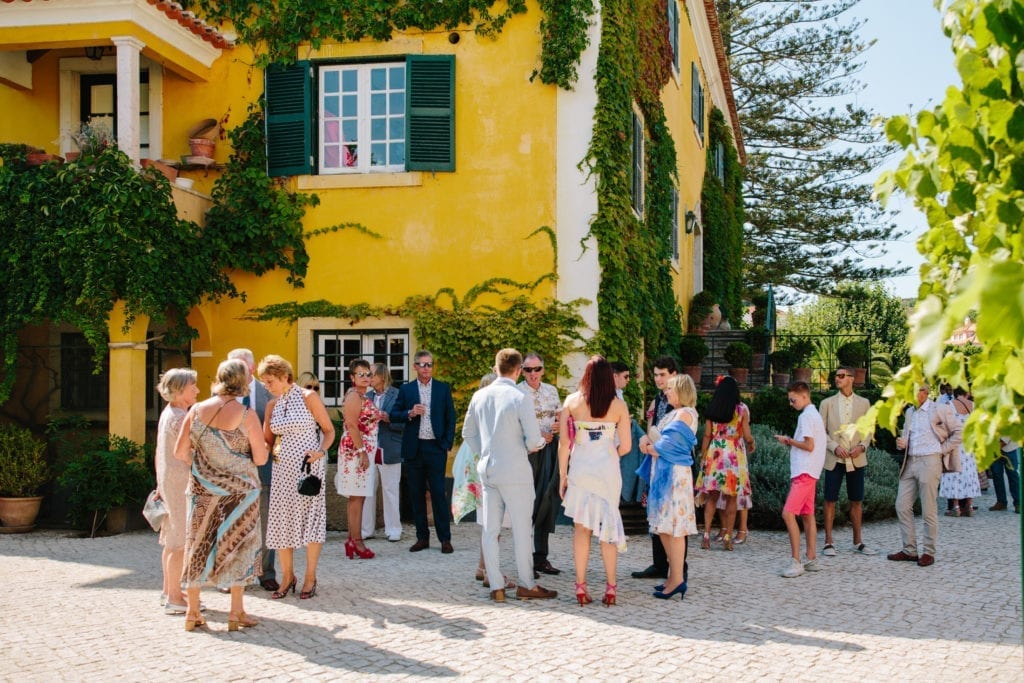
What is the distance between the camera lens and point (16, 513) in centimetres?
1257

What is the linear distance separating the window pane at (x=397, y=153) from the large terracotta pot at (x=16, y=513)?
20.3 ft

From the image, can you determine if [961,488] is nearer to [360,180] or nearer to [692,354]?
[692,354]

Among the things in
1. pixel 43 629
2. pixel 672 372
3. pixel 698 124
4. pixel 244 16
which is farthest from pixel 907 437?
pixel 698 124

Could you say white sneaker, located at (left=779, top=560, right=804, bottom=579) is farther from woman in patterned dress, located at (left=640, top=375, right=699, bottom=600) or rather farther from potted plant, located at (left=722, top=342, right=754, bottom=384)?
potted plant, located at (left=722, top=342, right=754, bottom=384)

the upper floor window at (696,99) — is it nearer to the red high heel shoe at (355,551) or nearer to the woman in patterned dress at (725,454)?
the woman in patterned dress at (725,454)

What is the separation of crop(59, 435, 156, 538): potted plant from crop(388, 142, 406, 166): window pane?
501cm

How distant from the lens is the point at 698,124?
2223 centimetres

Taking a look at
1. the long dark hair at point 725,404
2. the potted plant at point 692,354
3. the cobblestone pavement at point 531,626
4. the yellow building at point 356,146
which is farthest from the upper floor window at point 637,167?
the cobblestone pavement at point 531,626

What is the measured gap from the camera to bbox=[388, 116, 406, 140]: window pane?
13992mm

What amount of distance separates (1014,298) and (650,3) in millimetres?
15117

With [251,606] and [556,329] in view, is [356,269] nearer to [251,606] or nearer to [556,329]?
[556,329]

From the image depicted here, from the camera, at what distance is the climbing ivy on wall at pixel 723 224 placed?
2409 cm

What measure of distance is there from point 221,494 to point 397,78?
8308mm

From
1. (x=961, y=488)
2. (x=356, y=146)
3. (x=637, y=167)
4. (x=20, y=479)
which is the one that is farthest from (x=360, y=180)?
(x=961, y=488)
